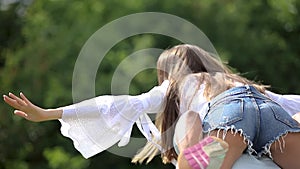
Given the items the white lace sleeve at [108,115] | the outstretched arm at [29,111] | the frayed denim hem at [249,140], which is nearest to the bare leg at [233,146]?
the frayed denim hem at [249,140]

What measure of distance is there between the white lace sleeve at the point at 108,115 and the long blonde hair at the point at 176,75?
0.05 m

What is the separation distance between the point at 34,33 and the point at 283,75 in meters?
2.70

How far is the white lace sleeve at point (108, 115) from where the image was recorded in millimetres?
3523

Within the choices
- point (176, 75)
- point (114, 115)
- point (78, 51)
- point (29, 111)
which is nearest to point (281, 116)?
point (176, 75)

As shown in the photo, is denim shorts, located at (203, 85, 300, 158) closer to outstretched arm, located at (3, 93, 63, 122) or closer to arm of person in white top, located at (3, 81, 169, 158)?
arm of person in white top, located at (3, 81, 169, 158)

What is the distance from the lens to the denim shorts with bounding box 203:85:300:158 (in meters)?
3.15

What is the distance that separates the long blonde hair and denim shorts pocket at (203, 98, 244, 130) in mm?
247

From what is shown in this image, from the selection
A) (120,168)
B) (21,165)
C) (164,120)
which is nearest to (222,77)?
(164,120)

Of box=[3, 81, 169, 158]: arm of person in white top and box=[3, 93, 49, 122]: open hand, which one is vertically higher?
box=[3, 93, 49, 122]: open hand

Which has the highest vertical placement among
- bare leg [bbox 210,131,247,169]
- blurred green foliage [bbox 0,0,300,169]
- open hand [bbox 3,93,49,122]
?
open hand [bbox 3,93,49,122]

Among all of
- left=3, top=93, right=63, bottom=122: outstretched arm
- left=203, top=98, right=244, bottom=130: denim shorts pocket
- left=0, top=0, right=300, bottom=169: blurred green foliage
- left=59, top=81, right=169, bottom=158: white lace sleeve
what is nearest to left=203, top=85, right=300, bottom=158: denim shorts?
left=203, top=98, right=244, bottom=130: denim shorts pocket

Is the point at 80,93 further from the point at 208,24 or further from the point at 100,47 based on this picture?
the point at 208,24

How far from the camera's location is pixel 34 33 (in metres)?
9.05

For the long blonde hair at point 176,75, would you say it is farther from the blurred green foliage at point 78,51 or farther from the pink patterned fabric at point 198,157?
the blurred green foliage at point 78,51
